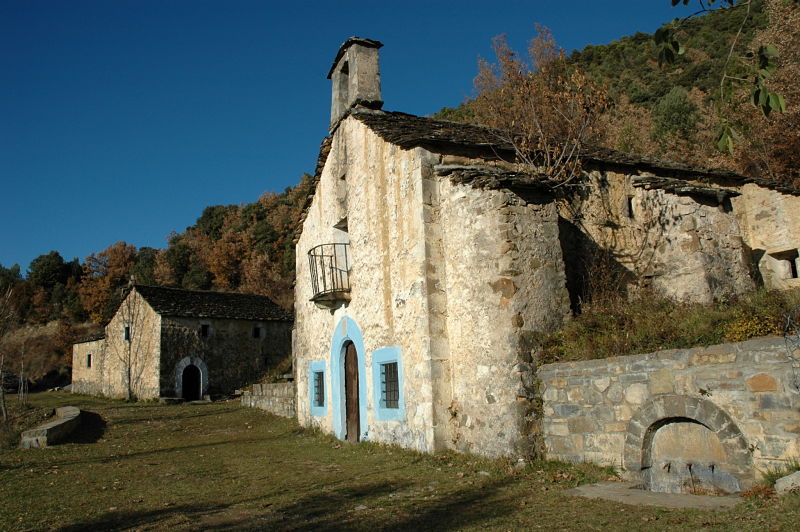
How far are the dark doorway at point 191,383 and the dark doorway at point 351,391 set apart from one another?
1671 cm

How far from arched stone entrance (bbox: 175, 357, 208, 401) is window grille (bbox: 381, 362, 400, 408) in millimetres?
18839

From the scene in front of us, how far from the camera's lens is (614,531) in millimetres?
4988

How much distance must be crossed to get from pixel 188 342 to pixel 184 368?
1.22 meters

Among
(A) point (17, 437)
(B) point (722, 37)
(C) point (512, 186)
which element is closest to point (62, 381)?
(A) point (17, 437)

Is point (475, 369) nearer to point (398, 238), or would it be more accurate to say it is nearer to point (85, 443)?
point (398, 238)

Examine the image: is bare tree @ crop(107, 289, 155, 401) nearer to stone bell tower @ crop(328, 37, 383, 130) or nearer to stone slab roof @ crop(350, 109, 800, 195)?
stone bell tower @ crop(328, 37, 383, 130)

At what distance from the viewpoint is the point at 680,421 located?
6.63 meters

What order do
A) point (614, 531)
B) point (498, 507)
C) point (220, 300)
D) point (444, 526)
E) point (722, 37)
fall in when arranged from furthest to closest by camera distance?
point (722, 37) → point (220, 300) → point (498, 507) → point (444, 526) → point (614, 531)

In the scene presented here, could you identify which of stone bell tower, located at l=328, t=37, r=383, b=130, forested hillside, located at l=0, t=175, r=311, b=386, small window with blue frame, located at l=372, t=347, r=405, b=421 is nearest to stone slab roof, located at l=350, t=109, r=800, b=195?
stone bell tower, located at l=328, t=37, r=383, b=130

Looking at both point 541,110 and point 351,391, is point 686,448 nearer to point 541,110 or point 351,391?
point 351,391

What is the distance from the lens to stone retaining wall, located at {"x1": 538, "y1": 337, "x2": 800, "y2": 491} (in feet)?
18.4

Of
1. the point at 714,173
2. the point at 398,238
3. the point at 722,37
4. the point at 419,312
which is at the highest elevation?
the point at 722,37

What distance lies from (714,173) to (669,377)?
370 inches

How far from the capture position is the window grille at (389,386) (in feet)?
36.2
